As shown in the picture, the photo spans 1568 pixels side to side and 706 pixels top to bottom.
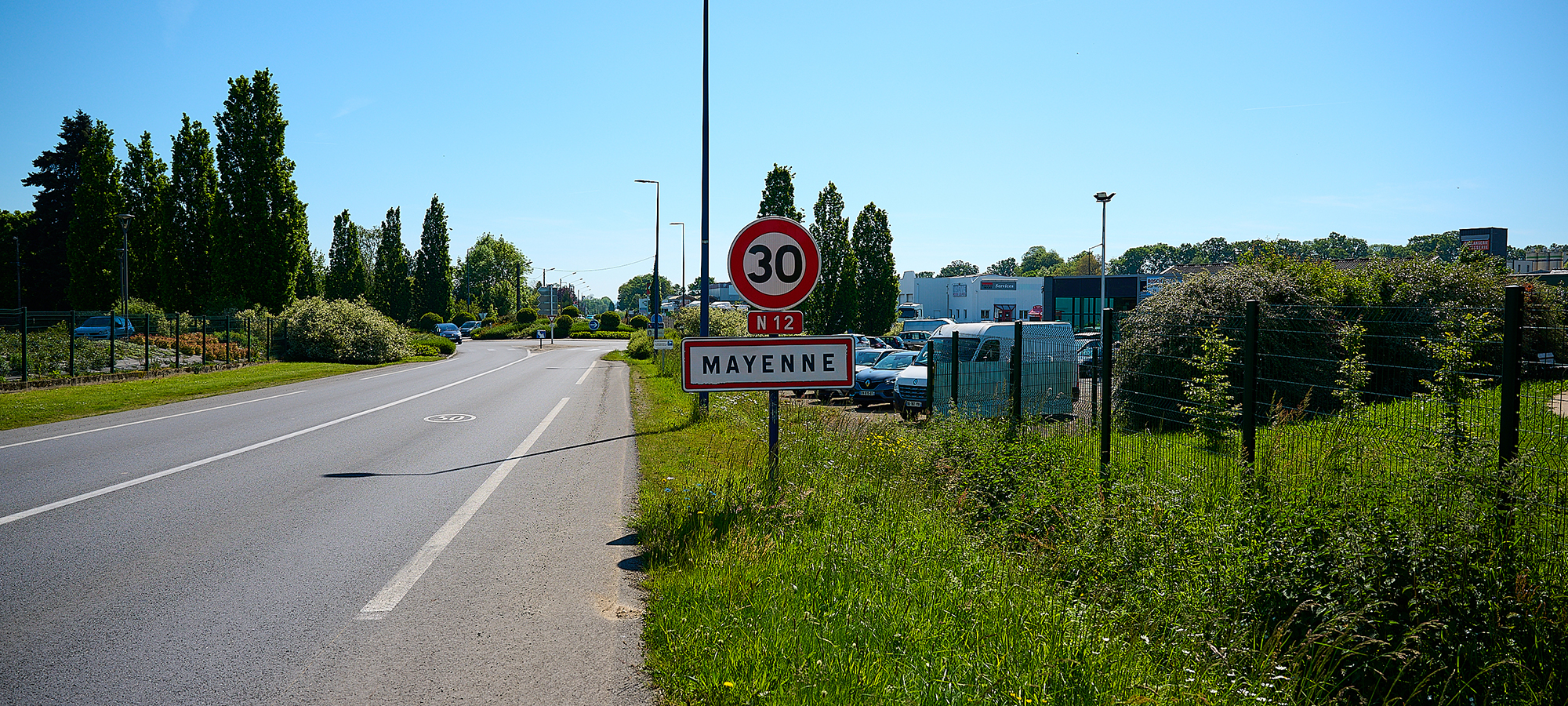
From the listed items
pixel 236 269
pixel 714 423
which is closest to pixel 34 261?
pixel 236 269

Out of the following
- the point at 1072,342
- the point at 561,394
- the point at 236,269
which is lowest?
the point at 561,394

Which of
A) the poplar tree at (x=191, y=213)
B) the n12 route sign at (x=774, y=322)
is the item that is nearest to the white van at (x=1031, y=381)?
the n12 route sign at (x=774, y=322)

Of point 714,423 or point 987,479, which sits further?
point 714,423

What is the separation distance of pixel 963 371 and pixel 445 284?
71.5 metres

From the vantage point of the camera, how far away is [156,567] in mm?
5582

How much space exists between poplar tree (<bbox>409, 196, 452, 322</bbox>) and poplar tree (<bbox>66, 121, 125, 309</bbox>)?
27255 mm

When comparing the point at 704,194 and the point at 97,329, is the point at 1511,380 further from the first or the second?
the point at 97,329

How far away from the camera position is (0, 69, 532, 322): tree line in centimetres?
3872

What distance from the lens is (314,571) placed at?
558 centimetres

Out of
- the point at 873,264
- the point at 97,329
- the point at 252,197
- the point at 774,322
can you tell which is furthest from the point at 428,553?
the point at 252,197

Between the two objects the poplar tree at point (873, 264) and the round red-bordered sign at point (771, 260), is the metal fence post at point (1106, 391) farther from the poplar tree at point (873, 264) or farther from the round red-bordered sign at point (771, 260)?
the poplar tree at point (873, 264)

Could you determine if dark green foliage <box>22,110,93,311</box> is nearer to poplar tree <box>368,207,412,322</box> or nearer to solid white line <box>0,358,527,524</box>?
poplar tree <box>368,207,412,322</box>

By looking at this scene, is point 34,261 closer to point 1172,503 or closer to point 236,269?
point 236,269

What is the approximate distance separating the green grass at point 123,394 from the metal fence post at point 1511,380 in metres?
18.2
